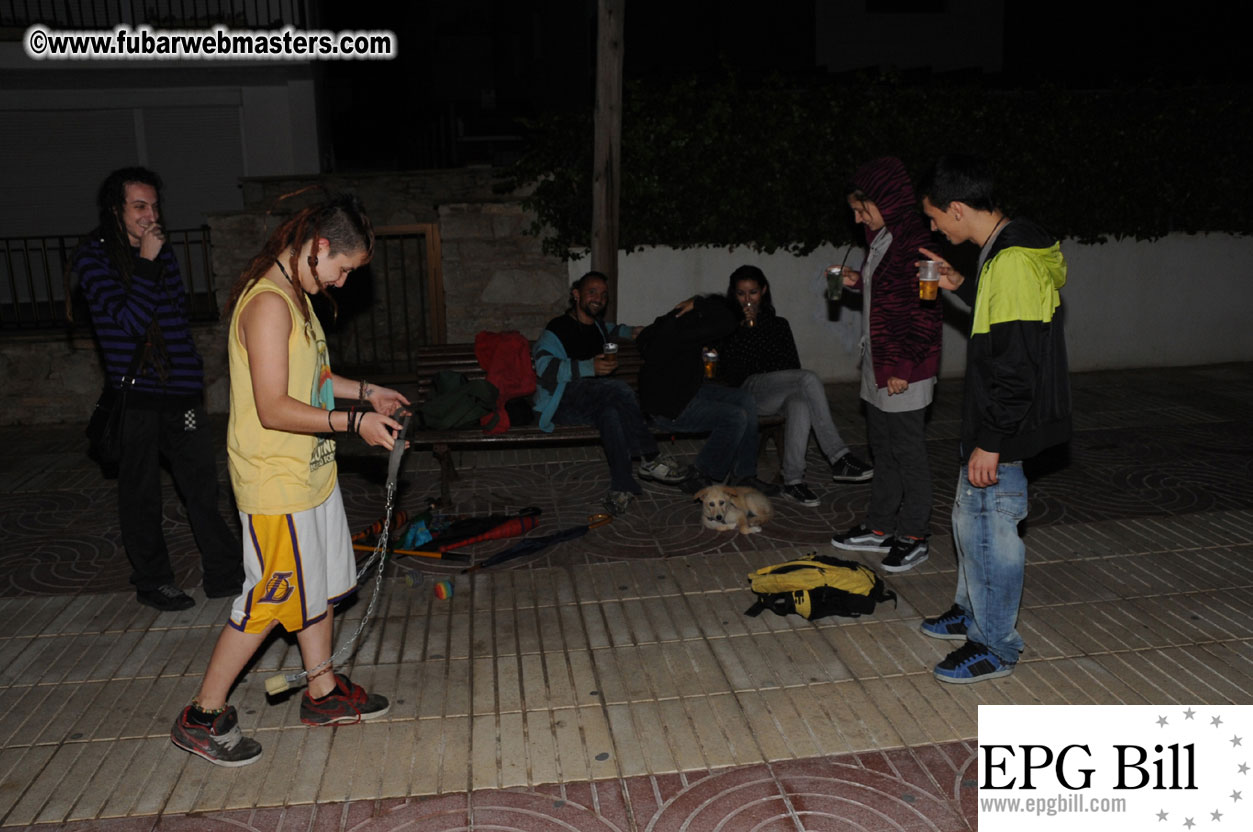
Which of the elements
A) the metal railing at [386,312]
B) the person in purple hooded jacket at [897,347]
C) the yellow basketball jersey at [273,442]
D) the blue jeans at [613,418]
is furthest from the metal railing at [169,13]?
the yellow basketball jersey at [273,442]

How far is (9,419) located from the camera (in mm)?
10008

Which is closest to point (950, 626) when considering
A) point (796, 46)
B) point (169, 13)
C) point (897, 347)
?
point (897, 347)

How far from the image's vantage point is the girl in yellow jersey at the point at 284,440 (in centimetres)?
360

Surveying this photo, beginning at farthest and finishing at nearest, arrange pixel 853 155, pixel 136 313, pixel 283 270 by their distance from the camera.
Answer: pixel 853 155 → pixel 136 313 → pixel 283 270

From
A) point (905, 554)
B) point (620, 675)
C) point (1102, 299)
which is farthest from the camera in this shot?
point (1102, 299)

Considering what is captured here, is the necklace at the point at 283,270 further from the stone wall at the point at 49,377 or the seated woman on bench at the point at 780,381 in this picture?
the stone wall at the point at 49,377

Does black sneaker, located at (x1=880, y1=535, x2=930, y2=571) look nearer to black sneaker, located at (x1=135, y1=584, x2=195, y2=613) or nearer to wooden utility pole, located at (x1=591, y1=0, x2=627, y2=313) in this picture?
black sneaker, located at (x1=135, y1=584, x2=195, y2=613)

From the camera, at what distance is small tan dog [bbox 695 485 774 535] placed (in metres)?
6.45

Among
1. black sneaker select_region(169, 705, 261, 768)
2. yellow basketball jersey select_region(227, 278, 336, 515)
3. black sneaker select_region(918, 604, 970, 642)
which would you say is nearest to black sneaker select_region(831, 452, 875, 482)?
black sneaker select_region(918, 604, 970, 642)

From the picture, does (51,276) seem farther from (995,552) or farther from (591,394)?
(995,552)

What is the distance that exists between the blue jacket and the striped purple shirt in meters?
2.54

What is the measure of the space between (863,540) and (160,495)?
13.1 ft

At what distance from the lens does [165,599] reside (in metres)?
5.50

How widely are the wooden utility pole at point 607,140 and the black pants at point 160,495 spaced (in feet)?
15.7
